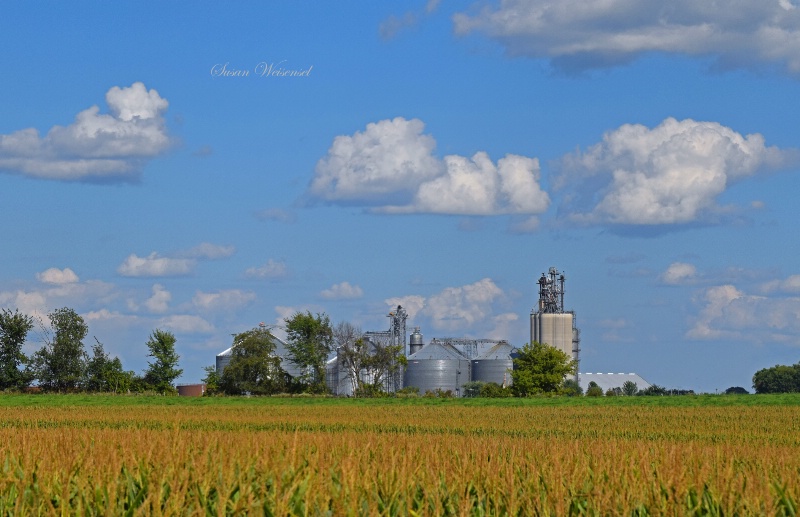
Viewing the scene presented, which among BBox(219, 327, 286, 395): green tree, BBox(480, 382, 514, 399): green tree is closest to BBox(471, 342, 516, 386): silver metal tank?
BBox(480, 382, 514, 399): green tree

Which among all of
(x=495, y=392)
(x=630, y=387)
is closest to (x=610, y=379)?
(x=630, y=387)

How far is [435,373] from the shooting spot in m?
118

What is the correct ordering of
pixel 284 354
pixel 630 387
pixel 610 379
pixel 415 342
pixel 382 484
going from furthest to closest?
pixel 610 379 → pixel 630 387 → pixel 415 342 → pixel 284 354 → pixel 382 484

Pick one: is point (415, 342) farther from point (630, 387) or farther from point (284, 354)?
point (630, 387)

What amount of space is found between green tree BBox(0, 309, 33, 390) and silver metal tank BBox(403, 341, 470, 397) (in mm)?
42064

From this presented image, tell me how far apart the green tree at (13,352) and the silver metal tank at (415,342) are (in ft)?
166

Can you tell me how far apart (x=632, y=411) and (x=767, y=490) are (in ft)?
155

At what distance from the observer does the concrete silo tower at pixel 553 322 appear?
390 feet

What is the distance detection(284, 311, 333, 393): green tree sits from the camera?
99625 mm

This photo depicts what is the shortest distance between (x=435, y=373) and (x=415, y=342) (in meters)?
13.9

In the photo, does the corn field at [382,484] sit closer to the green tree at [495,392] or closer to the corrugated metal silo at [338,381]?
the green tree at [495,392]

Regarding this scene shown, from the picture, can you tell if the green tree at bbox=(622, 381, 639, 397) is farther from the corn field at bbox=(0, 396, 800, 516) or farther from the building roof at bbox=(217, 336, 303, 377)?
the corn field at bbox=(0, 396, 800, 516)

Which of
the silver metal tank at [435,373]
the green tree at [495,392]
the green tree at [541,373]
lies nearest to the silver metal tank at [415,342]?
the silver metal tank at [435,373]

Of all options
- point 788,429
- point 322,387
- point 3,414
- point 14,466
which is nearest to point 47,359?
point 322,387
